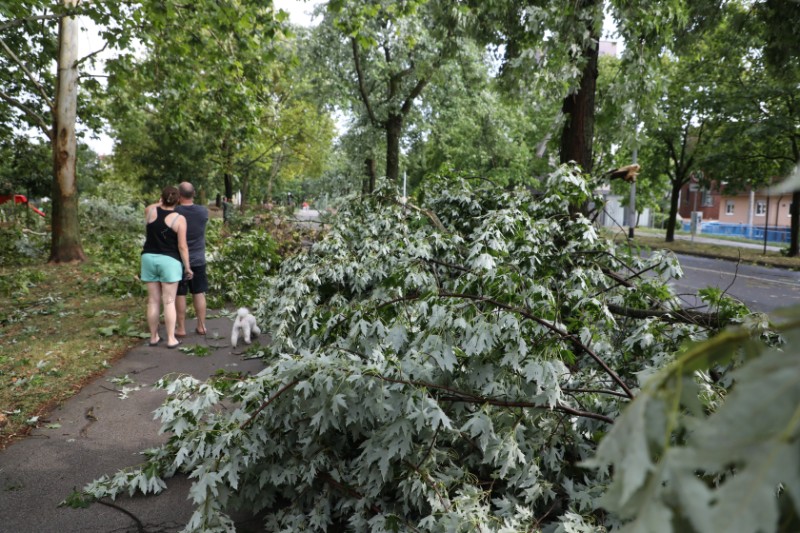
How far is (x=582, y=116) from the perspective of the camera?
7.49m

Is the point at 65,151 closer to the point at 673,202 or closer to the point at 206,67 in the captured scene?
the point at 206,67

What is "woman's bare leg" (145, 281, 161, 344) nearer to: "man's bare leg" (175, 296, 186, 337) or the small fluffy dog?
"man's bare leg" (175, 296, 186, 337)

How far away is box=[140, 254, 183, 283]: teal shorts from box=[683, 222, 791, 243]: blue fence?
4209 cm

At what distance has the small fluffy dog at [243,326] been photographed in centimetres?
725

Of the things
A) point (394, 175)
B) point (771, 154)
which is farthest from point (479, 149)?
point (771, 154)

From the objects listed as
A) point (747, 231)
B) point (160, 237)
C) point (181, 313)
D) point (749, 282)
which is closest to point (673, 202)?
point (749, 282)

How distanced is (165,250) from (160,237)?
0.18 metres

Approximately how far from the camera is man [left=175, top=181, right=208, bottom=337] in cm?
734

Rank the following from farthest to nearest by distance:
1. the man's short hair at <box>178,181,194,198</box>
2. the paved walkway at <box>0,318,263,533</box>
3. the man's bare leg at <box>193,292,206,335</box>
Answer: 1. the man's bare leg at <box>193,292,206,335</box>
2. the man's short hair at <box>178,181,194,198</box>
3. the paved walkway at <box>0,318,263,533</box>

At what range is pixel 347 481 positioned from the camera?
3.04m

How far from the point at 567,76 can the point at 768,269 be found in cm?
1717

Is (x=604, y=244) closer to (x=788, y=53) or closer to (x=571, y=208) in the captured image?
(x=571, y=208)

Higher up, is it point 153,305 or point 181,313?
point 153,305

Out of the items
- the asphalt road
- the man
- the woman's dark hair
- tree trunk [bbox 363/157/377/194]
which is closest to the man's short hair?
the man
